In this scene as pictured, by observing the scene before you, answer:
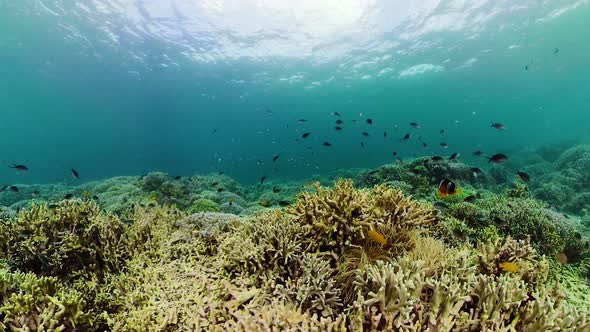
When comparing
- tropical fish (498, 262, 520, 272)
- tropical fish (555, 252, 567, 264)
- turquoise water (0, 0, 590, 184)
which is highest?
turquoise water (0, 0, 590, 184)

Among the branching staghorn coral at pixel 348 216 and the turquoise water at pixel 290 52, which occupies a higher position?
the turquoise water at pixel 290 52

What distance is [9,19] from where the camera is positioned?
27.5 m

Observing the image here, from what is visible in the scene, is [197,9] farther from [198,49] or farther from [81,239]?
[81,239]

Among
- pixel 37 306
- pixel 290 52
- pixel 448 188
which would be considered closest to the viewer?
pixel 37 306

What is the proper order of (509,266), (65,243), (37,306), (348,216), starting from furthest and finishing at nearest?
(65,243) → (348,216) → (509,266) → (37,306)

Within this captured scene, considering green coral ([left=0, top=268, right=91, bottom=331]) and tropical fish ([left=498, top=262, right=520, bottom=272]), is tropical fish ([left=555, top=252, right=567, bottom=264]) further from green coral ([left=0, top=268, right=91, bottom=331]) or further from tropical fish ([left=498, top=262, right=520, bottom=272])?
green coral ([left=0, top=268, right=91, bottom=331])

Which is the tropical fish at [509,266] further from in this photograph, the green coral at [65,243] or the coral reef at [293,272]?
the green coral at [65,243]

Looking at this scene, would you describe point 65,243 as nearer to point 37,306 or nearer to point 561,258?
point 37,306

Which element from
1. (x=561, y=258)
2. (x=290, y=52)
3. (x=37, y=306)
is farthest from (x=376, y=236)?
(x=290, y=52)

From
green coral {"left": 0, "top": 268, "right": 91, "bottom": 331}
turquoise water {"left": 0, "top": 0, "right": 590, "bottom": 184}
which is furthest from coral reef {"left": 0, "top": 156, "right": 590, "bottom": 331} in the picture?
turquoise water {"left": 0, "top": 0, "right": 590, "bottom": 184}

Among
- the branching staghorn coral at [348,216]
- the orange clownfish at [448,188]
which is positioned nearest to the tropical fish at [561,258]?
the orange clownfish at [448,188]

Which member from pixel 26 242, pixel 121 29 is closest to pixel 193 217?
pixel 26 242

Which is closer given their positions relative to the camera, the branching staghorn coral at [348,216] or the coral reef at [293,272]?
the coral reef at [293,272]

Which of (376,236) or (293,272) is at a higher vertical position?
(376,236)
